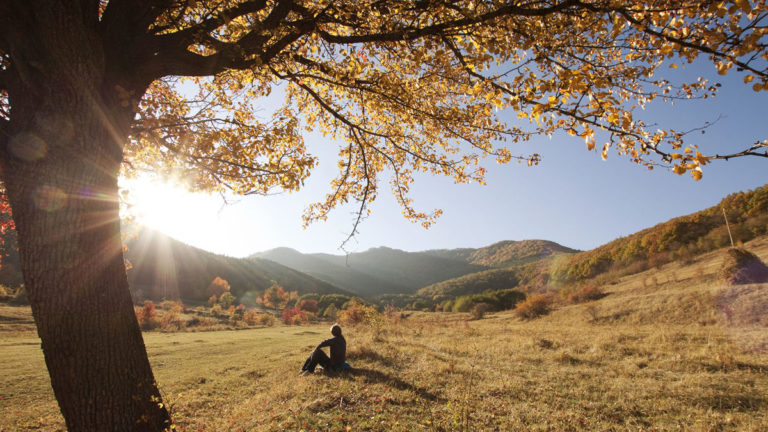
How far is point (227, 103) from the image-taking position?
5.96 m

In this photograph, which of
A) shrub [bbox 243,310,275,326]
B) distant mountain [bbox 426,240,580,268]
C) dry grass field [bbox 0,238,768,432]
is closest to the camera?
dry grass field [bbox 0,238,768,432]

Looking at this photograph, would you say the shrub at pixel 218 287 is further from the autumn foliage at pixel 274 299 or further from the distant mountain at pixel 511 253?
the distant mountain at pixel 511 253

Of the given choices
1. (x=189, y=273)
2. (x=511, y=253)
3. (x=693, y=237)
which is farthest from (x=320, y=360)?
(x=511, y=253)

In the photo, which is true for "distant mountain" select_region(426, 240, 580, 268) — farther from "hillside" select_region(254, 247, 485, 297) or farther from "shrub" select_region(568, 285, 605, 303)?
"shrub" select_region(568, 285, 605, 303)

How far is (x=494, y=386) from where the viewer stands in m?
6.90

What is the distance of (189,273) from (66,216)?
4237 inches

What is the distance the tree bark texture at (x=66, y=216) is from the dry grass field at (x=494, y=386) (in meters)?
0.84

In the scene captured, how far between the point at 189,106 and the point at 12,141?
3.81 meters

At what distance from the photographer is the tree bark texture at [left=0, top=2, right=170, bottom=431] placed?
116 inches

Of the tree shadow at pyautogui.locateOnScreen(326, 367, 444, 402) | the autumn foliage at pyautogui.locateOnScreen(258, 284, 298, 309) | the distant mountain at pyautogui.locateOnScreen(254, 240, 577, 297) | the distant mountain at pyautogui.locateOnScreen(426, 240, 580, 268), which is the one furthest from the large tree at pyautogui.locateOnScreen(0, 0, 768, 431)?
the distant mountain at pyautogui.locateOnScreen(254, 240, 577, 297)

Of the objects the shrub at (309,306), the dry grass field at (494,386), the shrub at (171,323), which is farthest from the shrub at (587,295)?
the shrub at (309,306)

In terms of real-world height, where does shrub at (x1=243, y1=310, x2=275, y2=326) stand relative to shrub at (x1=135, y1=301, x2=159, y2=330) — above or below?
below

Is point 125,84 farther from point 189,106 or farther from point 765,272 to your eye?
point 765,272

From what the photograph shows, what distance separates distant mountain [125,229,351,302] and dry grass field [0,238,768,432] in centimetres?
7742
